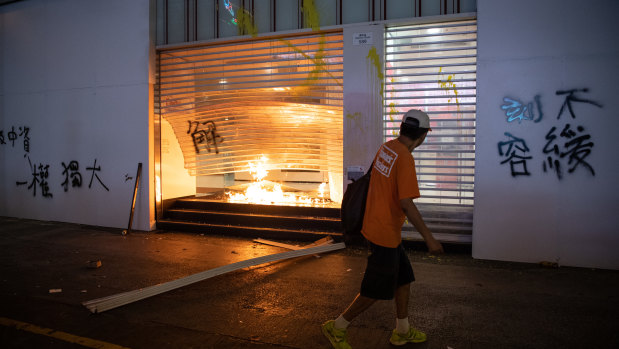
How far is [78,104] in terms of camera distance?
928 centimetres

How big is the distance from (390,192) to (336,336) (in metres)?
1.26

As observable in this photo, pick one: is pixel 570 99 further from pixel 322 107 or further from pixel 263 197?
pixel 263 197

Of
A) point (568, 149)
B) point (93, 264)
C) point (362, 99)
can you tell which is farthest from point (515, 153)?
point (93, 264)

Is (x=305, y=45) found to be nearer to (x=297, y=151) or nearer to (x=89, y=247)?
(x=297, y=151)

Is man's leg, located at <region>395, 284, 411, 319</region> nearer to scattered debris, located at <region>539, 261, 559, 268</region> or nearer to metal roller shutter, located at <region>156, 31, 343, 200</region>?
scattered debris, located at <region>539, 261, 559, 268</region>

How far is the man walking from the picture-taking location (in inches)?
126

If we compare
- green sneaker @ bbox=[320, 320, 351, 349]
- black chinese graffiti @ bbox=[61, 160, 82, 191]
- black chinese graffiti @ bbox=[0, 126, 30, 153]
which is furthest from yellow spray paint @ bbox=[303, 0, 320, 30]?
black chinese graffiti @ bbox=[0, 126, 30, 153]

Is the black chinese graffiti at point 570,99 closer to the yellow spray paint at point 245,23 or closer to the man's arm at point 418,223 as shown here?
the man's arm at point 418,223

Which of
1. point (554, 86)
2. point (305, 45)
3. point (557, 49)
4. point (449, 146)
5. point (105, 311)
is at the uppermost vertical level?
point (305, 45)

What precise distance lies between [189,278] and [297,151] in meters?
3.82

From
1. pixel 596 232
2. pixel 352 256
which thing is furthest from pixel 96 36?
pixel 596 232

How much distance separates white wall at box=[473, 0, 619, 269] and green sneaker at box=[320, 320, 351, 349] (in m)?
3.72

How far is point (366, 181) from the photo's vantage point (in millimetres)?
3504

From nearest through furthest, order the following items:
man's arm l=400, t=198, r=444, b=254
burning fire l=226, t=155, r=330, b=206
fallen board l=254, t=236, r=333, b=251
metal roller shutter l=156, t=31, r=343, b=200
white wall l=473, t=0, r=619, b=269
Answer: man's arm l=400, t=198, r=444, b=254 → white wall l=473, t=0, r=619, b=269 → fallen board l=254, t=236, r=333, b=251 → metal roller shutter l=156, t=31, r=343, b=200 → burning fire l=226, t=155, r=330, b=206
